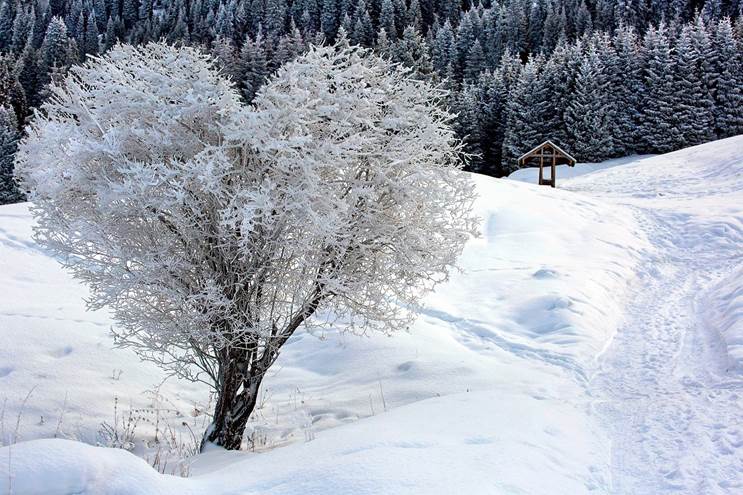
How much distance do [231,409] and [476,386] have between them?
11.6 ft

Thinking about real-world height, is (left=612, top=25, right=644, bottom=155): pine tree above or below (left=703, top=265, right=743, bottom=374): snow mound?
above

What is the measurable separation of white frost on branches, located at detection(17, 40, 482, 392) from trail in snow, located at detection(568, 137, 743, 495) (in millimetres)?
3174

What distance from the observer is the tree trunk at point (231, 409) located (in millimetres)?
7812

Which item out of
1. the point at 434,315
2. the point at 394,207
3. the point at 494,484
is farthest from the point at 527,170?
the point at 494,484

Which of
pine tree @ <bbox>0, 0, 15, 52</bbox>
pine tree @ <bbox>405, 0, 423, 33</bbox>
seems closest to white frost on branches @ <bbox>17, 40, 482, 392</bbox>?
pine tree @ <bbox>405, 0, 423, 33</bbox>

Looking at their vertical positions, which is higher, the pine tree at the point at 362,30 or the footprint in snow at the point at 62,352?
the pine tree at the point at 362,30

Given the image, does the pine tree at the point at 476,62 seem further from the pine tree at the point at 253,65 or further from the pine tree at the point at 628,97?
the pine tree at the point at 253,65

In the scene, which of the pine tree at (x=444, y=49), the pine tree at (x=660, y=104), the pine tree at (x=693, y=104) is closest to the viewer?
the pine tree at (x=693, y=104)

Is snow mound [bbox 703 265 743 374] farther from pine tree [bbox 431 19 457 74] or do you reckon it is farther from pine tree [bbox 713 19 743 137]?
pine tree [bbox 431 19 457 74]

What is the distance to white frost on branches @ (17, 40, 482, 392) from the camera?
21.3 feet

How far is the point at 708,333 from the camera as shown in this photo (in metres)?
9.63

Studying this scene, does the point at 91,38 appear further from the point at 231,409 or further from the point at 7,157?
the point at 231,409

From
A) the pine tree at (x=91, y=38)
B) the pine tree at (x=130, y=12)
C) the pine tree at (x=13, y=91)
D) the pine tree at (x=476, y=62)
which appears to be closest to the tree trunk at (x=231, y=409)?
→ the pine tree at (x=13, y=91)

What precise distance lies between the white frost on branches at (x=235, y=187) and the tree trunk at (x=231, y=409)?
18 centimetres
